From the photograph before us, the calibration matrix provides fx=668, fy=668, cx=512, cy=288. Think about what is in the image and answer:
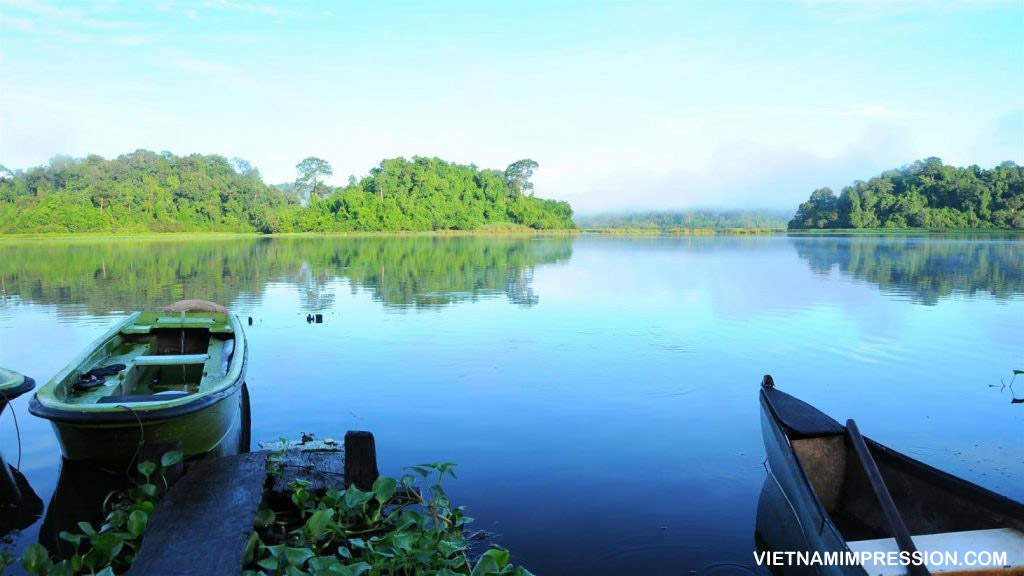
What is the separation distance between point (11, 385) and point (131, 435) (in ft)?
5.02

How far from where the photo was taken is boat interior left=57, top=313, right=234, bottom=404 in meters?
6.95

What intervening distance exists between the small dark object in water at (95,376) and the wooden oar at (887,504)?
734cm

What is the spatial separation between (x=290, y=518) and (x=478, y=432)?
113 inches

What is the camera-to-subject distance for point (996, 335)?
46.8ft

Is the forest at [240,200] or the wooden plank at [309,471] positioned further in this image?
the forest at [240,200]

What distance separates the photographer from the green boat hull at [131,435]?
18.3 feet

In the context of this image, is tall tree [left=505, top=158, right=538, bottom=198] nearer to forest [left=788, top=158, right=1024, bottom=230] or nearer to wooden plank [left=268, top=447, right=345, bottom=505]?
forest [left=788, top=158, right=1024, bottom=230]

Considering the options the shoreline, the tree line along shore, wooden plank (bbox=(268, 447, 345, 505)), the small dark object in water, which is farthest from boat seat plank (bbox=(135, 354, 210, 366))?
the tree line along shore

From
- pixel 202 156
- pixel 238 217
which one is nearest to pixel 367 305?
pixel 238 217

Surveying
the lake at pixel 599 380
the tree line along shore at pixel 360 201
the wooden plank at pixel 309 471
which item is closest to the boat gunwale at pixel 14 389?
the lake at pixel 599 380

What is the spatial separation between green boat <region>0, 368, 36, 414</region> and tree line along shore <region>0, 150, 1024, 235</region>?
6885 centimetres

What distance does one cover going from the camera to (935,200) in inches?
3307

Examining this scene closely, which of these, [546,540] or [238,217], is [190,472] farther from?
[238,217]

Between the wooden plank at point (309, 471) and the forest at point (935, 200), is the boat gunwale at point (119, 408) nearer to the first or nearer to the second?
the wooden plank at point (309, 471)
